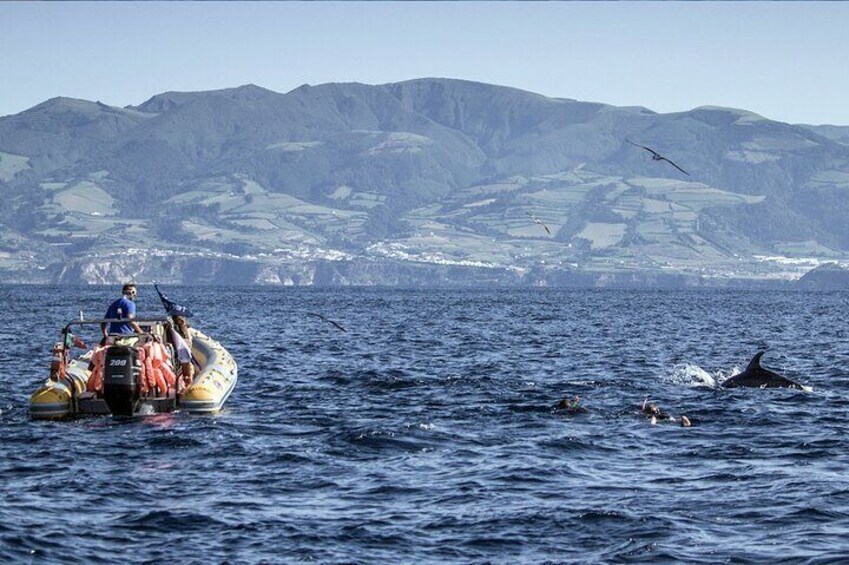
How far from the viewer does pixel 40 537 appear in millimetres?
18828

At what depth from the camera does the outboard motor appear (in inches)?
1129

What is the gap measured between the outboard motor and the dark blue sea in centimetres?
53

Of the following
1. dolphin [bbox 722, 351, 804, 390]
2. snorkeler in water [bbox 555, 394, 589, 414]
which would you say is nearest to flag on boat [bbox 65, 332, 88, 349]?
snorkeler in water [bbox 555, 394, 589, 414]

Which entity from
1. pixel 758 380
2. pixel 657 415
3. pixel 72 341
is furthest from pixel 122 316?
pixel 758 380

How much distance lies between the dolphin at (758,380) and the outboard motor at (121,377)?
718 inches

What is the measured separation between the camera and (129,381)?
28750mm

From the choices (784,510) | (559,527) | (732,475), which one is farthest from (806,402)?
(559,527)

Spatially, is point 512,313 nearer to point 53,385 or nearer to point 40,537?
point 53,385

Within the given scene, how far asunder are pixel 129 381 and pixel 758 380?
18989 millimetres

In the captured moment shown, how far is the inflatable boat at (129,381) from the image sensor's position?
1135 inches

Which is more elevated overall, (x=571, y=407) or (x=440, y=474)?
(x=571, y=407)

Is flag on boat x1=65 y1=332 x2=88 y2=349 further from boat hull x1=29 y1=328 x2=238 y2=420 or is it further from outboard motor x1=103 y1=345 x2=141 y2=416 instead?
outboard motor x1=103 y1=345 x2=141 y2=416

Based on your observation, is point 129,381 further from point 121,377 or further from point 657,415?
point 657,415

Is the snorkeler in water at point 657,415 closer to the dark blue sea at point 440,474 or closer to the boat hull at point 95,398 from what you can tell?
the dark blue sea at point 440,474
